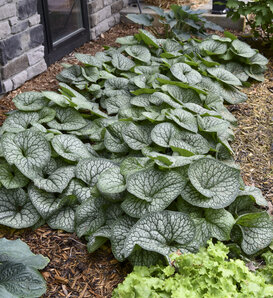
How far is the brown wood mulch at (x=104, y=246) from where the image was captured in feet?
6.49

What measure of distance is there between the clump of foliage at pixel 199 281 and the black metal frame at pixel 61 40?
283cm

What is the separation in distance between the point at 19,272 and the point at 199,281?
0.79 metres

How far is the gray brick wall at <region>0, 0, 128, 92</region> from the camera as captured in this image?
334 cm

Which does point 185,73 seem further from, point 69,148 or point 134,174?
point 134,174

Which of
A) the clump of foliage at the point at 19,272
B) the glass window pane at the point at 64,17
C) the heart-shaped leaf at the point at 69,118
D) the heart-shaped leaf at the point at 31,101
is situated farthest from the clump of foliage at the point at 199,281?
the glass window pane at the point at 64,17

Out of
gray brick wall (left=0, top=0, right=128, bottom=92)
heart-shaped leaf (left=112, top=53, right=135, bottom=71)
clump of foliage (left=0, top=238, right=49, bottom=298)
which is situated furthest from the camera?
heart-shaped leaf (left=112, top=53, right=135, bottom=71)

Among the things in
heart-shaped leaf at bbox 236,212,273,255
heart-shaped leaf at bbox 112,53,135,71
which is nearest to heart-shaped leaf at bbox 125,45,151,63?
heart-shaped leaf at bbox 112,53,135,71

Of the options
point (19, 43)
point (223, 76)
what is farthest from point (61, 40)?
point (223, 76)

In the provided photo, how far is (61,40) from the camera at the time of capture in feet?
14.0

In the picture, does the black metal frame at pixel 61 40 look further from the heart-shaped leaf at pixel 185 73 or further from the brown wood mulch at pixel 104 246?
the heart-shaped leaf at pixel 185 73

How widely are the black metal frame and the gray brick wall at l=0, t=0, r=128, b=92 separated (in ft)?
0.48

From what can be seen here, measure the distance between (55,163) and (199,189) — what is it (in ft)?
3.05

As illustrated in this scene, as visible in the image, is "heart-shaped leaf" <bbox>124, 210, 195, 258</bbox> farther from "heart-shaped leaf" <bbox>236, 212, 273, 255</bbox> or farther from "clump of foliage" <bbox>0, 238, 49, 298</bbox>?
"clump of foliage" <bbox>0, 238, 49, 298</bbox>

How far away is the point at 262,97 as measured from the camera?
3760 mm
